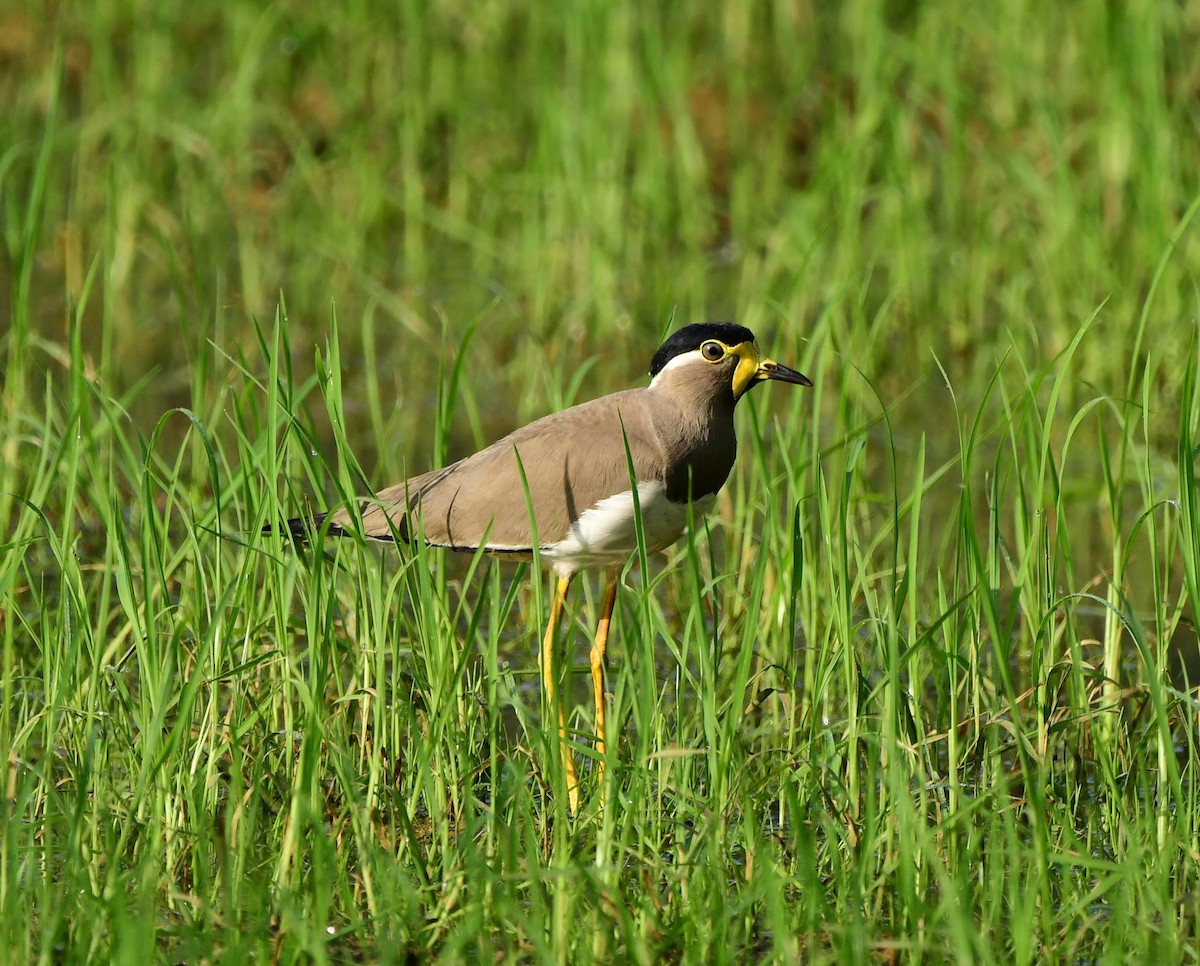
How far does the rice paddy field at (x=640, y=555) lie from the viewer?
2977 mm

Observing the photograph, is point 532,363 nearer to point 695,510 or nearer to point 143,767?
point 695,510

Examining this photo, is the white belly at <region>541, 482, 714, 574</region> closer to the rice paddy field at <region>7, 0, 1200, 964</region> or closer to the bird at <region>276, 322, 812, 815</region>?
the bird at <region>276, 322, 812, 815</region>

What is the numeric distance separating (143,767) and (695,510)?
1.33m

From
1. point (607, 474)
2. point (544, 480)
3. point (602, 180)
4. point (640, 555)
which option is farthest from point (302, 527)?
point (602, 180)

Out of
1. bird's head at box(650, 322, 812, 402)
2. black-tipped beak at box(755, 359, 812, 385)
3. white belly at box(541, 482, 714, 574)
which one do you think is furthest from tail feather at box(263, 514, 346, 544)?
black-tipped beak at box(755, 359, 812, 385)

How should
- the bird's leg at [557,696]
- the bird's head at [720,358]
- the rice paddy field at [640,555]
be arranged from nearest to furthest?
the rice paddy field at [640,555] → the bird's leg at [557,696] → the bird's head at [720,358]

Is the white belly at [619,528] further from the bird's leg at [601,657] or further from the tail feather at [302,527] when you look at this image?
the tail feather at [302,527]

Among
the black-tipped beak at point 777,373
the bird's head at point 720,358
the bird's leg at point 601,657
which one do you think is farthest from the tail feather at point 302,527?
the black-tipped beak at point 777,373

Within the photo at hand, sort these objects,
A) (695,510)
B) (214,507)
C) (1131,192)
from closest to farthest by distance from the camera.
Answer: (214,507)
(695,510)
(1131,192)

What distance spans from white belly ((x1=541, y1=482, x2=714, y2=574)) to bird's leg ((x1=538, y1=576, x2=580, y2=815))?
76mm

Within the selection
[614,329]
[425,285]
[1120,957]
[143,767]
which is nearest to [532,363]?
[614,329]

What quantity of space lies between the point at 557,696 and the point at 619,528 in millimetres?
653

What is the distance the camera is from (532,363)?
21.3 ft

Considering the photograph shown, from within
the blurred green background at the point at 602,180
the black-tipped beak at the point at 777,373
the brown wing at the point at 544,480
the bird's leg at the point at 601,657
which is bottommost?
the bird's leg at the point at 601,657
